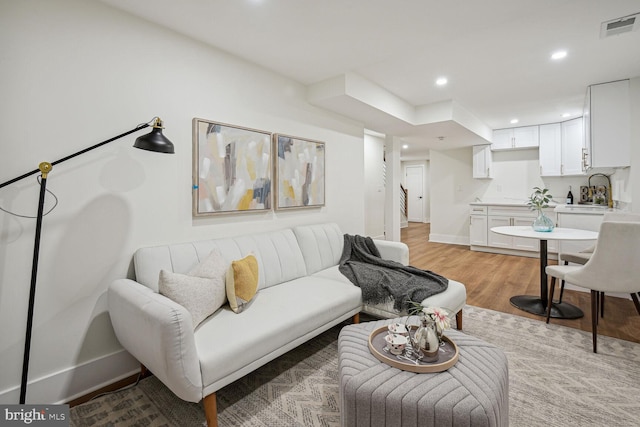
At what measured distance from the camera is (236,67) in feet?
8.71

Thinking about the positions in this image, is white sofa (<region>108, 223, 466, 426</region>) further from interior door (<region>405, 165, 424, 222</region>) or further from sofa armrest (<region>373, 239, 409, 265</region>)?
interior door (<region>405, 165, 424, 222</region>)

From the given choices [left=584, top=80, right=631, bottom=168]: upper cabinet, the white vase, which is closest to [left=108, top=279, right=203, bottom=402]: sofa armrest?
the white vase

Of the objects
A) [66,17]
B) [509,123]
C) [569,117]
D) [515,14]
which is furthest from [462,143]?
[66,17]

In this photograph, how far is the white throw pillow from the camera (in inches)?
66.7

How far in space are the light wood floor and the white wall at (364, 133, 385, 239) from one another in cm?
89

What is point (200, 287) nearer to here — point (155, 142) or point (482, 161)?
point (155, 142)

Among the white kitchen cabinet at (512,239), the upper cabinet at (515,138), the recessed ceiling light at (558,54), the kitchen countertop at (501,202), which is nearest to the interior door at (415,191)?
the kitchen countertop at (501,202)

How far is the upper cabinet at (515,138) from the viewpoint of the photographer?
225 inches

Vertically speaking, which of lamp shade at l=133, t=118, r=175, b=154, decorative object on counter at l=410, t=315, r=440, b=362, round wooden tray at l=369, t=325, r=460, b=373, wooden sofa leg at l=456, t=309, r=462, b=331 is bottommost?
wooden sofa leg at l=456, t=309, r=462, b=331

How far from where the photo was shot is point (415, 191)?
10.6 meters

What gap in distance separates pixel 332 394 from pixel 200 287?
1.01m

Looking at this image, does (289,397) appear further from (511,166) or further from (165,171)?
(511,166)

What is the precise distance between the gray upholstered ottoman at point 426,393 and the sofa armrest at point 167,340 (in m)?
0.70

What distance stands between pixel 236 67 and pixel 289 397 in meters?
2.57
